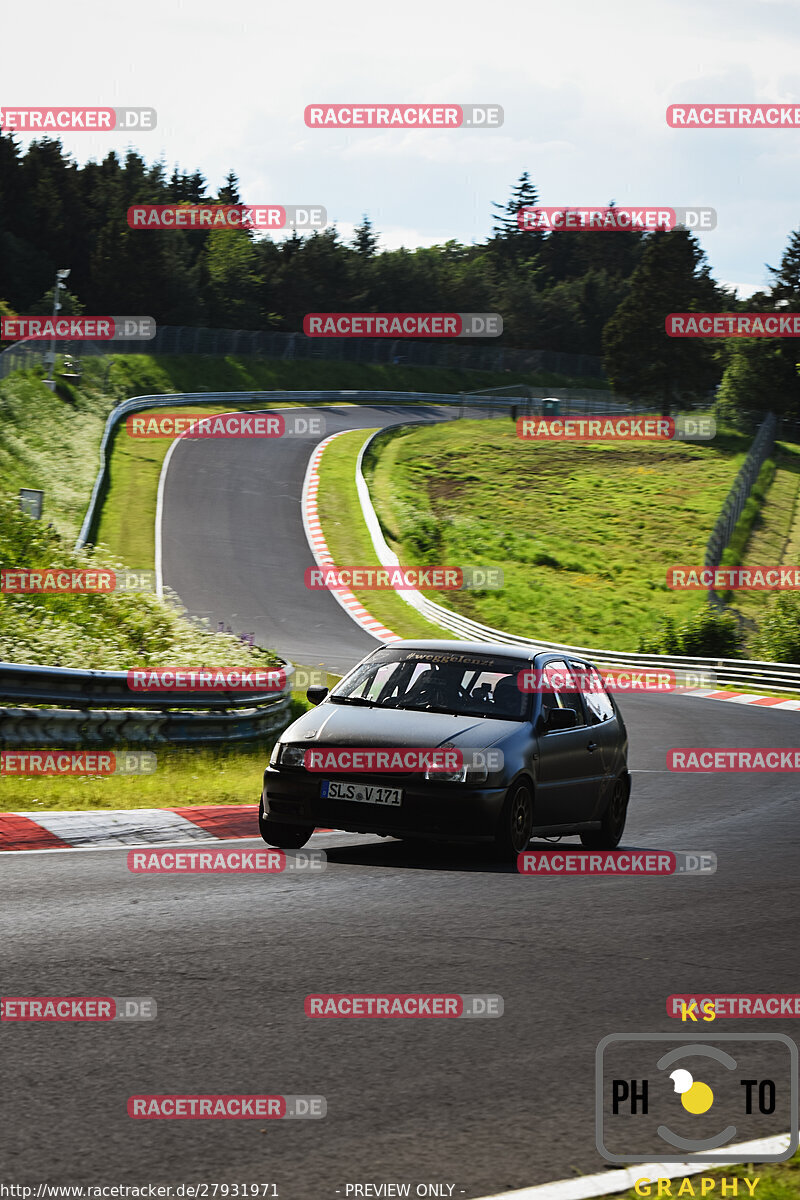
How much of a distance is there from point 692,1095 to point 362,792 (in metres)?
4.32

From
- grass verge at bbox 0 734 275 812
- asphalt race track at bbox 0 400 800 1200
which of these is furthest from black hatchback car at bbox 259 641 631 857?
grass verge at bbox 0 734 275 812

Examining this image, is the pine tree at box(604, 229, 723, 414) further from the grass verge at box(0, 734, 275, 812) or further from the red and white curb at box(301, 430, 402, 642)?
the grass verge at box(0, 734, 275, 812)

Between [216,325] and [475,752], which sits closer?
[475,752]

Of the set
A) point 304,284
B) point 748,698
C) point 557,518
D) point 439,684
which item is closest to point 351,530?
point 557,518

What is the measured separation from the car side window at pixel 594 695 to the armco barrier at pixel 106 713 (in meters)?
4.22

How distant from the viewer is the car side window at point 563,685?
10.9 metres

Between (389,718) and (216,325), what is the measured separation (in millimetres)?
91343

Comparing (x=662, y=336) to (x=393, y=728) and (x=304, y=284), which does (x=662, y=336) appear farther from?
(x=393, y=728)

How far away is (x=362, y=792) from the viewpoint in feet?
30.6

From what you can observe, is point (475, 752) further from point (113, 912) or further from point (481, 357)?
point (481, 357)

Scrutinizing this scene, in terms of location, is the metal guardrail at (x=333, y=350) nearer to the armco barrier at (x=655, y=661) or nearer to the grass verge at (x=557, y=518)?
the grass verge at (x=557, y=518)

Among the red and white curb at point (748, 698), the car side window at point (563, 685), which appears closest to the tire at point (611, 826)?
the car side window at point (563, 685)

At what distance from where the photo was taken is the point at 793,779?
17453 mm

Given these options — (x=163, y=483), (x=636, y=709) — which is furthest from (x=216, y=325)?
(x=636, y=709)
